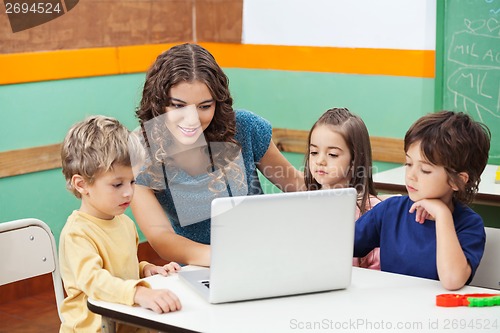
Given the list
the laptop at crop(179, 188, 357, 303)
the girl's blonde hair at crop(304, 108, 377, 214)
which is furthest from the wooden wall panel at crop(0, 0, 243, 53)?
the laptop at crop(179, 188, 357, 303)

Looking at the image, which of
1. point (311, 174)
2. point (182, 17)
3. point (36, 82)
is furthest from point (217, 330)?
point (182, 17)

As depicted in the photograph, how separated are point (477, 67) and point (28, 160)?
83.0 inches

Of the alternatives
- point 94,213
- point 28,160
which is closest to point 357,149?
point 94,213

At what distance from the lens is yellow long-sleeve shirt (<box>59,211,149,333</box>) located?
171 centimetres

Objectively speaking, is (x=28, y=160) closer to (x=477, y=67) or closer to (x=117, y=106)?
(x=117, y=106)

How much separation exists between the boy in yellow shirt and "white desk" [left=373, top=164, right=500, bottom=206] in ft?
4.55

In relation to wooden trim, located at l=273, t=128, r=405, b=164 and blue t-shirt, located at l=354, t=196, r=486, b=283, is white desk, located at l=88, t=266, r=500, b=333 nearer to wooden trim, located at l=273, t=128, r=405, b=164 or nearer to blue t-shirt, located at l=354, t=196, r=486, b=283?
blue t-shirt, located at l=354, t=196, r=486, b=283

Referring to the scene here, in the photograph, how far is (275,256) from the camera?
5.39ft

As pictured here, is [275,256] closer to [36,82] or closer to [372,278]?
[372,278]

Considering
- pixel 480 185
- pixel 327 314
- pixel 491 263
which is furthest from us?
pixel 480 185

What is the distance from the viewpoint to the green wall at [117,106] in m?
3.69

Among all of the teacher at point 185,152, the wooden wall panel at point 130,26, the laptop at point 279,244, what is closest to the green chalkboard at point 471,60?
the wooden wall panel at point 130,26

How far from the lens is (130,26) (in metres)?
4.12

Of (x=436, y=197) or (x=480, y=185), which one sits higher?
(x=436, y=197)
